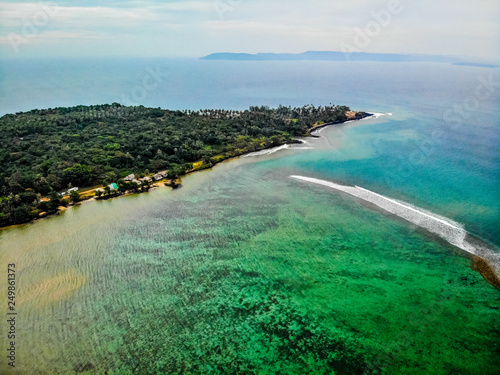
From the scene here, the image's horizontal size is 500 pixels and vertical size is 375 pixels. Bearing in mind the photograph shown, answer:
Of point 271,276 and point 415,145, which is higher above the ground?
point 415,145

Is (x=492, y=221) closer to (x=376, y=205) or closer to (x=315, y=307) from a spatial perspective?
(x=376, y=205)

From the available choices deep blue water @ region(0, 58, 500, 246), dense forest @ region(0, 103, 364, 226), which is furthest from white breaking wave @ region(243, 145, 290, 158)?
deep blue water @ region(0, 58, 500, 246)

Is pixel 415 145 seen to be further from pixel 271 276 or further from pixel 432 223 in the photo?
pixel 271 276

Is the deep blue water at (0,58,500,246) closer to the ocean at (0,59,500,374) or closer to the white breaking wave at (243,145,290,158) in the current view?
the ocean at (0,59,500,374)

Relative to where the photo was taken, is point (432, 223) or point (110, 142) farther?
point (110, 142)

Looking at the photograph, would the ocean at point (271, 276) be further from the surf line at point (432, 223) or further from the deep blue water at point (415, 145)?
the deep blue water at point (415, 145)

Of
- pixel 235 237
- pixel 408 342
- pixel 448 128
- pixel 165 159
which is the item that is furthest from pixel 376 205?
pixel 448 128

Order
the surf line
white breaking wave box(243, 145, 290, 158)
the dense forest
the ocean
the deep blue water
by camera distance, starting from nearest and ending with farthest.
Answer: the ocean
the surf line
the deep blue water
the dense forest
white breaking wave box(243, 145, 290, 158)

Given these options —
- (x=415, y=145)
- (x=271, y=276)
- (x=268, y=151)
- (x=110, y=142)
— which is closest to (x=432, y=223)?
(x=271, y=276)
